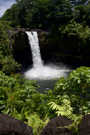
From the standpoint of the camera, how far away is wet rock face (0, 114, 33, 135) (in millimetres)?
1796

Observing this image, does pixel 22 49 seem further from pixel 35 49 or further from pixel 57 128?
pixel 57 128

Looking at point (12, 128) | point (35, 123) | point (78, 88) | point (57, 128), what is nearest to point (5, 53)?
point (78, 88)

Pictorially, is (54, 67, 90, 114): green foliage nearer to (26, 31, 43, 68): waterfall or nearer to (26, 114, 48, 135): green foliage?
(26, 114, 48, 135): green foliage

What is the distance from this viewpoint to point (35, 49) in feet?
64.5

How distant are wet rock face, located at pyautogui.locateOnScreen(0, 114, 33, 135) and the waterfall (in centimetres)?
1772

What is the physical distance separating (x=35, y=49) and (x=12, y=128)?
18.0 m

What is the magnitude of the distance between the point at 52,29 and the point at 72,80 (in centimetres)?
1785

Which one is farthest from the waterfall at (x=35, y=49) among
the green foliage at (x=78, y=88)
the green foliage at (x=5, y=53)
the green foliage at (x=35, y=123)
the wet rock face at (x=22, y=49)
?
the green foliage at (x=35, y=123)

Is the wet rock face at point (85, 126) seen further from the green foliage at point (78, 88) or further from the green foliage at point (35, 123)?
the green foliage at point (78, 88)

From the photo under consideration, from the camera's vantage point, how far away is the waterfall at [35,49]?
63.4ft

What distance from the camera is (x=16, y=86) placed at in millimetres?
3197

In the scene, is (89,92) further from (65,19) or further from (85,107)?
(65,19)

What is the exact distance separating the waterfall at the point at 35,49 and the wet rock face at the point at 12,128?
58.1ft

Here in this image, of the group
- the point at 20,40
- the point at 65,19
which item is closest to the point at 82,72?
the point at 20,40
